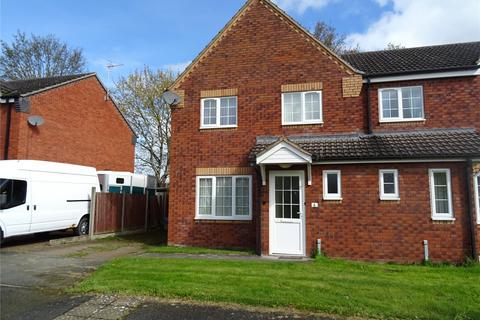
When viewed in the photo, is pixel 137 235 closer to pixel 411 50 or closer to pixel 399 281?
pixel 399 281

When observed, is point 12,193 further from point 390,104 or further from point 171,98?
point 390,104

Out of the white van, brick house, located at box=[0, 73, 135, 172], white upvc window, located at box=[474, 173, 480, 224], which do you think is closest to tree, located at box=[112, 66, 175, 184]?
brick house, located at box=[0, 73, 135, 172]

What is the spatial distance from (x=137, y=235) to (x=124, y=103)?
1772 centimetres

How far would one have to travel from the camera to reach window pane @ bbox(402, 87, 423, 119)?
39.3ft

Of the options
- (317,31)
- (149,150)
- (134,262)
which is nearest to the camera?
(134,262)

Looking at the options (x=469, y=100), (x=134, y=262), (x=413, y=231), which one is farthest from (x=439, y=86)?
(x=134, y=262)

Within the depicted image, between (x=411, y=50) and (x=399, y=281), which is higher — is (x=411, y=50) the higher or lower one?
the higher one

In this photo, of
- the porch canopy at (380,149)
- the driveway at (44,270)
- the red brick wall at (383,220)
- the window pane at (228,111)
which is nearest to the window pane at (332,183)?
the red brick wall at (383,220)

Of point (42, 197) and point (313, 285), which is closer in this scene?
point (313, 285)

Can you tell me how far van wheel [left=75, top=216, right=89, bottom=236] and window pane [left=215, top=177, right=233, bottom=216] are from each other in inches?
267

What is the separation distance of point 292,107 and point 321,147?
218cm

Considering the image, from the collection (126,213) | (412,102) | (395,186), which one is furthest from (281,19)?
(126,213)

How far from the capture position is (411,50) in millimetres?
14828

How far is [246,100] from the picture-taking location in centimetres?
1327
